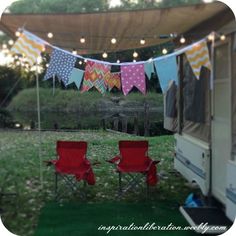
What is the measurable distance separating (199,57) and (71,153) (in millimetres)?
2051

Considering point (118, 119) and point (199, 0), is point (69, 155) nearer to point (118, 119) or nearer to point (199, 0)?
point (118, 119)

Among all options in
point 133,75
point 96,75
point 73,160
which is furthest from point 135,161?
point 96,75

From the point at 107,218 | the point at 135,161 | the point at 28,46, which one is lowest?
the point at 107,218

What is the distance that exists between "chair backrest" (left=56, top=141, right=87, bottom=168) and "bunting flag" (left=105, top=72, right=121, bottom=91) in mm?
1181

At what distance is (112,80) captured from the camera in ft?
18.6

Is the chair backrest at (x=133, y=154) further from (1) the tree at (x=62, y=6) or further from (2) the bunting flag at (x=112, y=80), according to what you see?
(1) the tree at (x=62, y=6)

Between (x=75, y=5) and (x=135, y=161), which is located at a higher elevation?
(x=75, y=5)

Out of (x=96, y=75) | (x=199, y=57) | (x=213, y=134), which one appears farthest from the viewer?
(x=96, y=75)

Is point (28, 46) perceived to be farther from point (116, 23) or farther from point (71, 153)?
point (71, 153)

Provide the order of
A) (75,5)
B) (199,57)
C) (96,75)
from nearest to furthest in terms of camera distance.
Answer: (199,57) → (75,5) → (96,75)

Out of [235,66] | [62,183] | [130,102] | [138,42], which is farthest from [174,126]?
[235,66]

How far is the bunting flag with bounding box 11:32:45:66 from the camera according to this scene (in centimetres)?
336

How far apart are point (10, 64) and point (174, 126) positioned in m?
2.67

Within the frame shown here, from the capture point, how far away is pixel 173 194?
475cm
